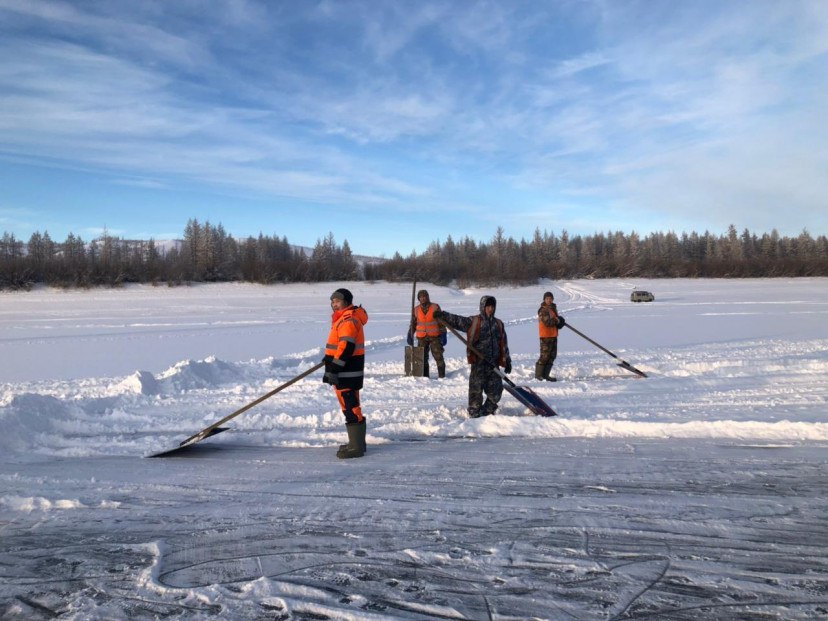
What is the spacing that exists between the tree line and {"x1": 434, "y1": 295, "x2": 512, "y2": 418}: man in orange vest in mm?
48940

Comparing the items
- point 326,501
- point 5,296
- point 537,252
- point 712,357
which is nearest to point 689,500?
point 326,501

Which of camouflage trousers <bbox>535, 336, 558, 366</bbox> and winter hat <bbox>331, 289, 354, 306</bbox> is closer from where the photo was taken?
winter hat <bbox>331, 289, 354, 306</bbox>

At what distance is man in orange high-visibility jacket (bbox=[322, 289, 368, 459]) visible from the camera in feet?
18.1

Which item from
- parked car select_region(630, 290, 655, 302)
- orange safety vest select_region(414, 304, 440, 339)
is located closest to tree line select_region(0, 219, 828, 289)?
parked car select_region(630, 290, 655, 302)

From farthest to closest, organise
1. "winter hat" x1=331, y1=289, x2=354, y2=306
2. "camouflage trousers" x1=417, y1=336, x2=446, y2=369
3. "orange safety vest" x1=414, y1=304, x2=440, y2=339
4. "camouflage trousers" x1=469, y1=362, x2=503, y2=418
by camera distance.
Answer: "orange safety vest" x1=414, y1=304, x2=440, y2=339 → "camouflage trousers" x1=417, y1=336, x2=446, y2=369 → "camouflage trousers" x1=469, y1=362, x2=503, y2=418 → "winter hat" x1=331, y1=289, x2=354, y2=306

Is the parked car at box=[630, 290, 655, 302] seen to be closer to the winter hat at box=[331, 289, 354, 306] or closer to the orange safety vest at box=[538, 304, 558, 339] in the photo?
the orange safety vest at box=[538, 304, 558, 339]

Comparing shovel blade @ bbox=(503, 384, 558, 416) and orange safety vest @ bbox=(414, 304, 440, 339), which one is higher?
orange safety vest @ bbox=(414, 304, 440, 339)

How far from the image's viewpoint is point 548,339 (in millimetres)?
10820

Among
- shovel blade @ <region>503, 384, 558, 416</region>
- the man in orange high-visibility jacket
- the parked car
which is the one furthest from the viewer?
the parked car

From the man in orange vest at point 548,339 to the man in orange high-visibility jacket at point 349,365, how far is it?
5.73 metres

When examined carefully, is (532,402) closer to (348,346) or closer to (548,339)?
(348,346)

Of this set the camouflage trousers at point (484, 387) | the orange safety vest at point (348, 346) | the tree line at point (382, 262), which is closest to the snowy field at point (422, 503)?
the camouflage trousers at point (484, 387)

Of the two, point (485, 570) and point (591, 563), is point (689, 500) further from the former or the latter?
point (485, 570)

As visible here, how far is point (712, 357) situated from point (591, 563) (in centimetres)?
1153
